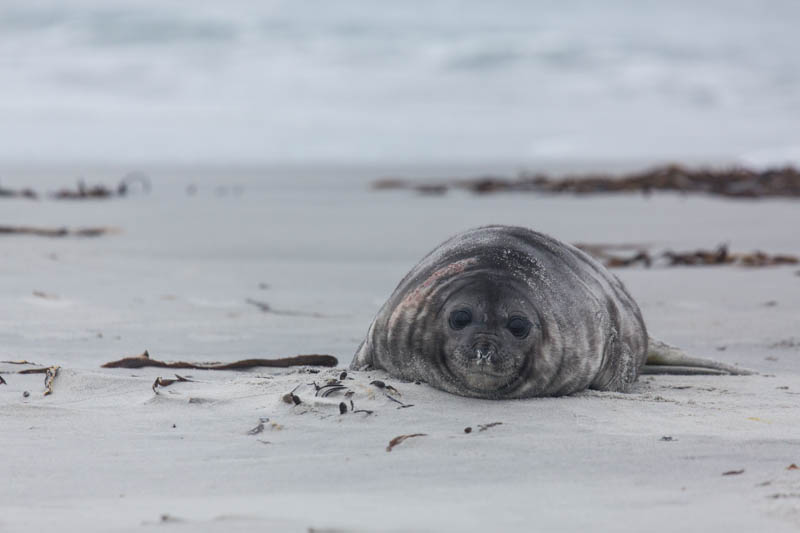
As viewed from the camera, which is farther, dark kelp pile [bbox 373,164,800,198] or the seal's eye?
dark kelp pile [bbox 373,164,800,198]

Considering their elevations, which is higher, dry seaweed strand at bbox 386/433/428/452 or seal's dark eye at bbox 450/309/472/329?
seal's dark eye at bbox 450/309/472/329

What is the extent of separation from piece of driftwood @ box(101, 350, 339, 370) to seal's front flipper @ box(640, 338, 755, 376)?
5.27ft

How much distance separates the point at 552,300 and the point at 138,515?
222 cm

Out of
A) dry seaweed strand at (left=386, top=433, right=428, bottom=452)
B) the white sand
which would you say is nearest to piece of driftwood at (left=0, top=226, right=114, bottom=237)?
the white sand

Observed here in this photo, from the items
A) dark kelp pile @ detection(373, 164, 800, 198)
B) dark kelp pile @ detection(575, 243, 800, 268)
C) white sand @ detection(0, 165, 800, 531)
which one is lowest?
white sand @ detection(0, 165, 800, 531)

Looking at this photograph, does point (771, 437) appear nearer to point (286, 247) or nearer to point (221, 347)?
point (221, 347)

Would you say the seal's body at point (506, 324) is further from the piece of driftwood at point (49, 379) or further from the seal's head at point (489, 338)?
the piece of driftwood at point (49, 379)

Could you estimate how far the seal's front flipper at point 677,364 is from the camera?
540cm

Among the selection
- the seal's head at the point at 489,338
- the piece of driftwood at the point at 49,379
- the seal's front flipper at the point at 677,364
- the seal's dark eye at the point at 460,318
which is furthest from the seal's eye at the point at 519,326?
the piece of driftwood at the point at 49,379

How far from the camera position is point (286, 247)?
12.1 m

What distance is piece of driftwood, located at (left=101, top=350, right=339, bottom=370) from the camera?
16.9 feet

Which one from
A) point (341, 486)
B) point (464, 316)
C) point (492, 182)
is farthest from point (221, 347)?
point (492, 182)

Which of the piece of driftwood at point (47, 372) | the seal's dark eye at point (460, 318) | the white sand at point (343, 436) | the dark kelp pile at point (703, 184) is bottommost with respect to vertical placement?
the white sand at point (343, 436)

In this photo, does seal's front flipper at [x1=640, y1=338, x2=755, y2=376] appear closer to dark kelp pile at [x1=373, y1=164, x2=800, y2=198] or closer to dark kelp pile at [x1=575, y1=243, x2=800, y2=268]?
dark kelp pile at [x1=575, y1=243, x2=800, y2=268]
